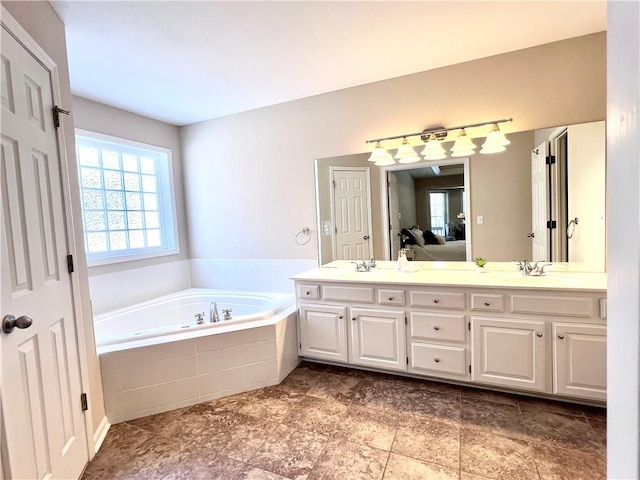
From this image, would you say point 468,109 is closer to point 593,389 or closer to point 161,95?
point 593,389

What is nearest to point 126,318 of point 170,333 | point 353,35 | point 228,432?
point 170,333

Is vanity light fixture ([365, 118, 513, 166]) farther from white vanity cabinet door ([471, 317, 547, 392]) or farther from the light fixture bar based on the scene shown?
white vanity cabinet door ([471, 317, 547, 392])

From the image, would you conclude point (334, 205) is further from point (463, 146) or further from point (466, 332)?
point (466, 332)

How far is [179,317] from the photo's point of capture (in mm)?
3307

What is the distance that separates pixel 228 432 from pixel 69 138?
1.88 metres

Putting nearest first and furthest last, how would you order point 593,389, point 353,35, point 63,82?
point 63,82
point 593,389
point 353,35

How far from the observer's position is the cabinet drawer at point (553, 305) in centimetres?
186

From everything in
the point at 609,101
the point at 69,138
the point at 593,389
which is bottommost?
the point at 593,389

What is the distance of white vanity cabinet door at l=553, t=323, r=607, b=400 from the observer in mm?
1846

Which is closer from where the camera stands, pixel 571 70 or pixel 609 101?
pixel 609 101

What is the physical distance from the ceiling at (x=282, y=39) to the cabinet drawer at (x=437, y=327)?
1864 mm

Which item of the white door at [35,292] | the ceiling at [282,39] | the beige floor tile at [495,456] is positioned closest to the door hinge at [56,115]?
the white door at [35,292]

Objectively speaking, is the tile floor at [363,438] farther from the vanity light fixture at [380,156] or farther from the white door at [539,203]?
the vanity light fixture at [380,156]

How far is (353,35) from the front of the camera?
204cm
